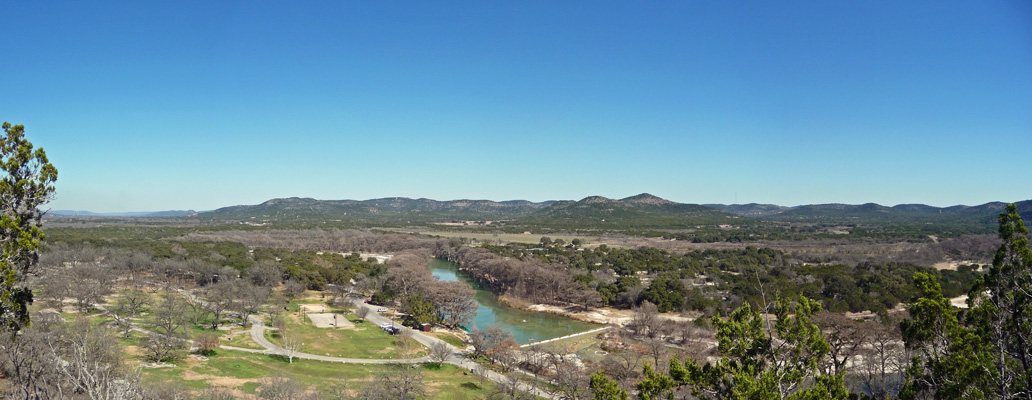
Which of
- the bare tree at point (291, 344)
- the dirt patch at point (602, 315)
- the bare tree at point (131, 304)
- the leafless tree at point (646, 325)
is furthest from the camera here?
the dirt patch at point (602, 315)

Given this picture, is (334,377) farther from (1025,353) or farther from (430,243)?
(430,243)

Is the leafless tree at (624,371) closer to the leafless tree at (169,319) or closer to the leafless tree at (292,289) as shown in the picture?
the leafless tree at (169,319)

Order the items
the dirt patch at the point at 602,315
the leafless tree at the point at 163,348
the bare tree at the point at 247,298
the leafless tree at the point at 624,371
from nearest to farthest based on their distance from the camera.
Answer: the leafless tree at the point at 624,371 → the leafless tree at the point at 163,348 → the bare tree at the point at 247,298 → the dirt patch at the point at 602,315

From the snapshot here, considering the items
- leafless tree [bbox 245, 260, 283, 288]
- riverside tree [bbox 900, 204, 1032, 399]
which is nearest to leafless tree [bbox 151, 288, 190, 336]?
leafless tree [bbox 245, 260, 283, 288]

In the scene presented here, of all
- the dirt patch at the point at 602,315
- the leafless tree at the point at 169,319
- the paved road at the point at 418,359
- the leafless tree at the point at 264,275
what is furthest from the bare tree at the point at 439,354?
the leafless tree at the point at 264,275

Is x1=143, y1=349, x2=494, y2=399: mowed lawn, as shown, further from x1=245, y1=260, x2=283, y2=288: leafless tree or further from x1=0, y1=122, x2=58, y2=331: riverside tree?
x1=245, y1=260, x2=283, y2=288: leafless tree

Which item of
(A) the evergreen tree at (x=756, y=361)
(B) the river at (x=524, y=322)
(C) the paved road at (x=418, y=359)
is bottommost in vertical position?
(B) the river at (x=524, y=322)

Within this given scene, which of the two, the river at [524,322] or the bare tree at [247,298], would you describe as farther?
the river at [524,322]

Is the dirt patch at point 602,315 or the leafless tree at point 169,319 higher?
the leafless tree at point 169,319

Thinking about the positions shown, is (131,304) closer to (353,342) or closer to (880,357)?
(353,342)
